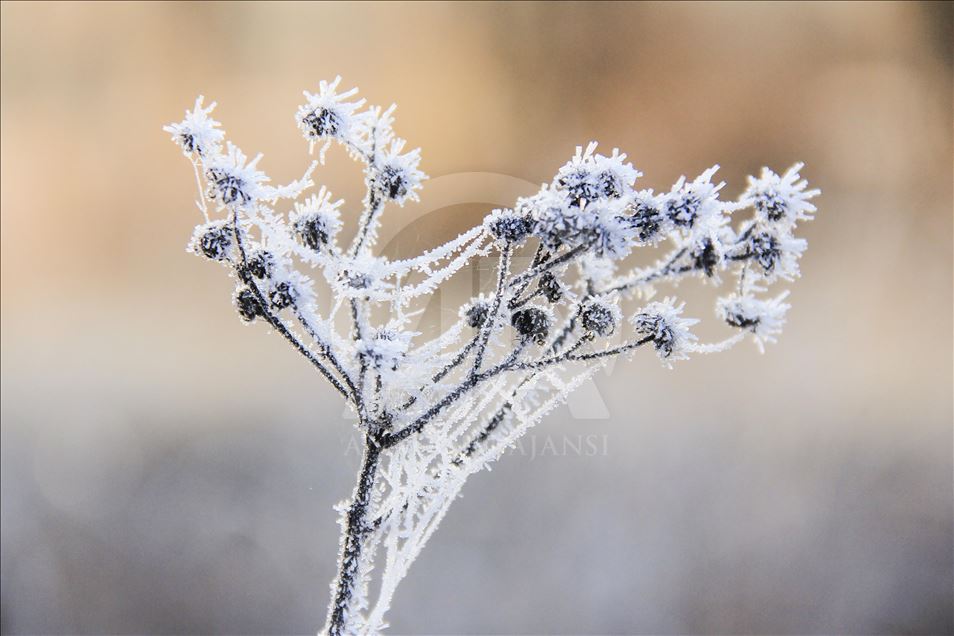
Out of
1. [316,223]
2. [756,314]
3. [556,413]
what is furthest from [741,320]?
[556,413]

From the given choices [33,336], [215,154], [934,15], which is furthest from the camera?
[33,336]

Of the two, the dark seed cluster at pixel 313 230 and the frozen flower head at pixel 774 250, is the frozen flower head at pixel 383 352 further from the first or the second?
the frozen flower head at pixel 774 250

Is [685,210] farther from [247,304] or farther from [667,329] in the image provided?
[247,304]

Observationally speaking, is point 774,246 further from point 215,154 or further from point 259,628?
point 259,628

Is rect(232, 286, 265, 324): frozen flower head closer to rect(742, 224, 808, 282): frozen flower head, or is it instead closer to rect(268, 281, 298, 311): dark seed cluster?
rect(268, 281, 298, 311): dark seed cluster

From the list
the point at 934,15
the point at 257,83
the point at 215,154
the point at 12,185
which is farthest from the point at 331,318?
the point at 934,15

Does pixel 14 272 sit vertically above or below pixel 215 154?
above
